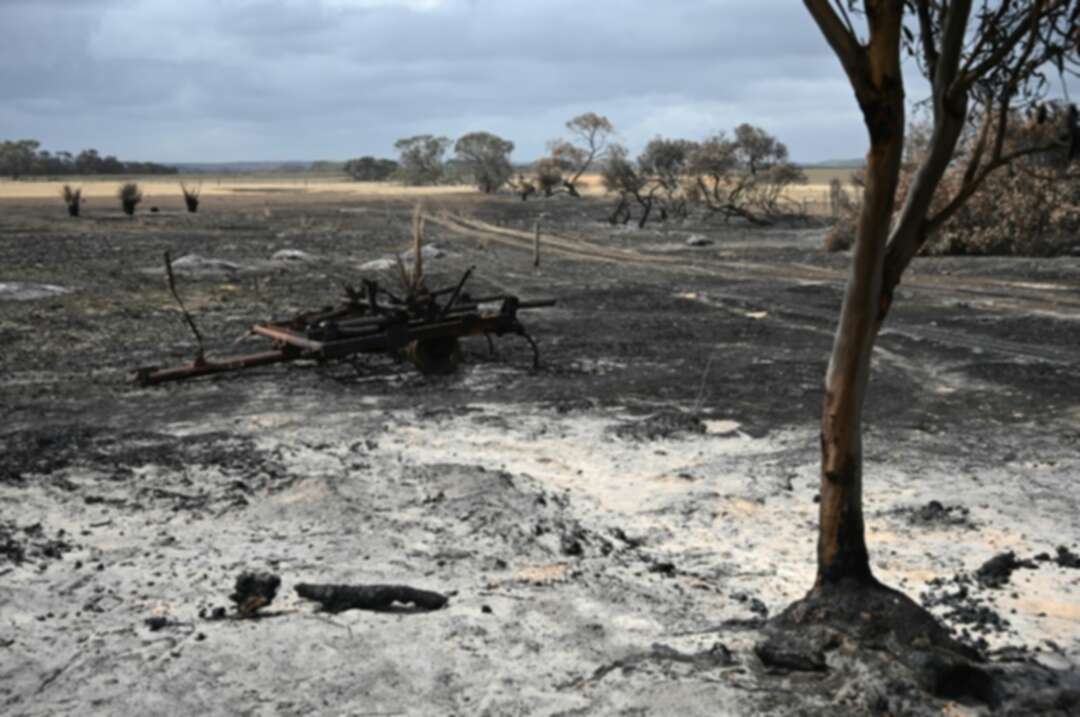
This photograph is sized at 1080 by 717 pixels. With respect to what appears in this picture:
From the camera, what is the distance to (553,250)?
111 feet

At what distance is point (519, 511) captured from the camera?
7.79 meters

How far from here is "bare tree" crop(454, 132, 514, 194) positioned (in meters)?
83.4

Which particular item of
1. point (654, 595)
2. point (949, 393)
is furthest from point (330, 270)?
point (654, 595)

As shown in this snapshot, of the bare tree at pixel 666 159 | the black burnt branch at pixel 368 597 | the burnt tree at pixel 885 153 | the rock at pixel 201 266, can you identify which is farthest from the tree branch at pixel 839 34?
the bare tree at pixel 666 159

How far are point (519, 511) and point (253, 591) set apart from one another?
7.54 feet

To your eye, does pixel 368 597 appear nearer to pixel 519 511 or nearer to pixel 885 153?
pixel 519 511

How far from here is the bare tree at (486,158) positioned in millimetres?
83438

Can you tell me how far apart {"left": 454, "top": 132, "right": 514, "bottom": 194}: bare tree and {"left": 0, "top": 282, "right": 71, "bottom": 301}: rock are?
60081 mm

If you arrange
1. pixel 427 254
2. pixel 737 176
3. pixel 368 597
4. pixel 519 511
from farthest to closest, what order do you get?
1. pixel 737 176
2. pixel 427 254
3. pixel 519 511
4. pixel 368 597

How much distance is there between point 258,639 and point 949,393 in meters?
9.50

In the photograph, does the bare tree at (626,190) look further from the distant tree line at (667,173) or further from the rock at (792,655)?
the rock at (792,655)

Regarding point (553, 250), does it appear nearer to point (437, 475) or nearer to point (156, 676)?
point (437, 475)

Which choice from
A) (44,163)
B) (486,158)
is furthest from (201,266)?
(44,163)

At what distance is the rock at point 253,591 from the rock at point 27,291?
632 inches
